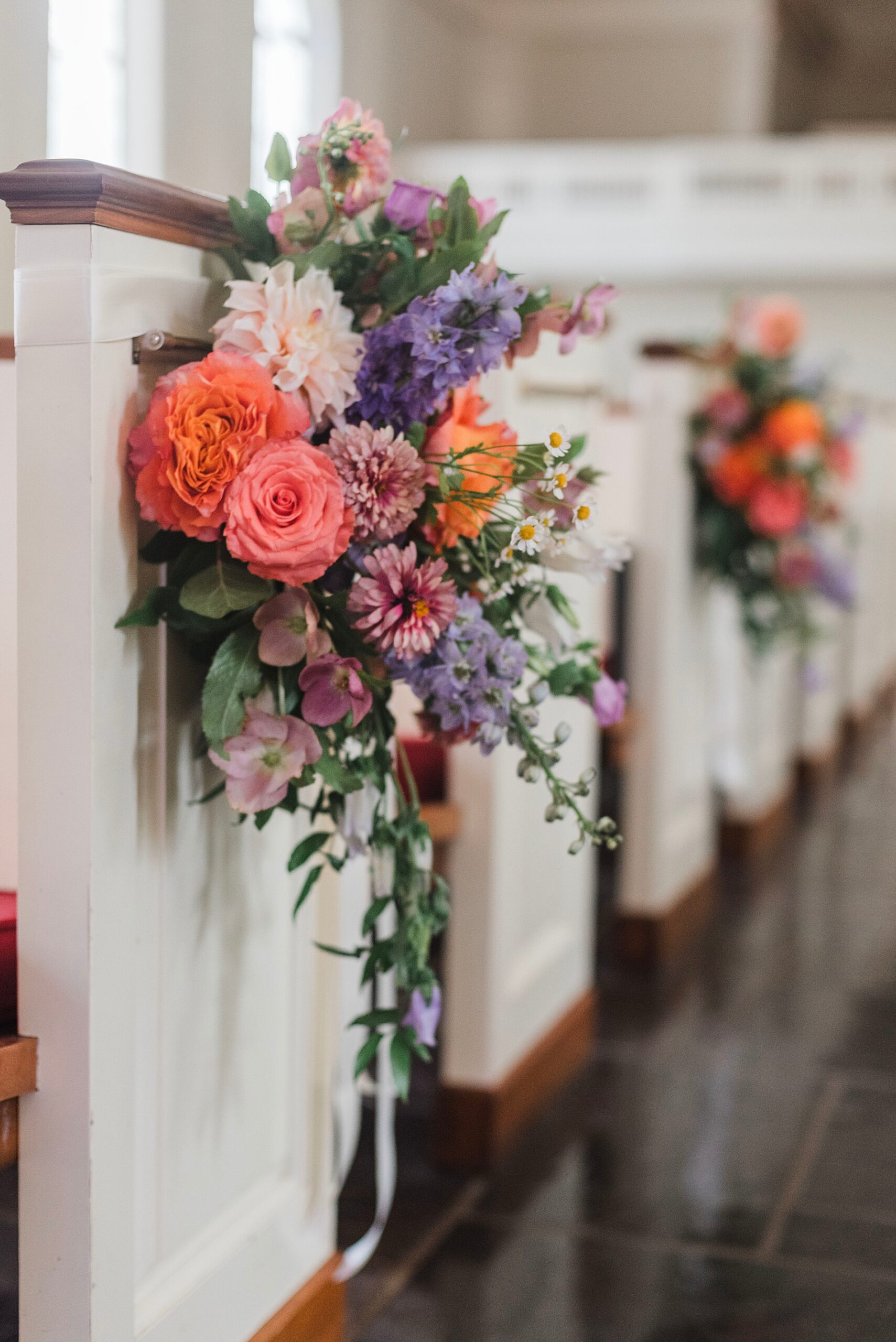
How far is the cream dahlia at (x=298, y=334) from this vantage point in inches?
58.2

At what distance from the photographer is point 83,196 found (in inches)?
53.3

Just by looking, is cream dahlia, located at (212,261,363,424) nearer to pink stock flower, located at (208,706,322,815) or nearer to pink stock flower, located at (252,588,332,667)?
pink stock flower, located at (252,588,332,667)

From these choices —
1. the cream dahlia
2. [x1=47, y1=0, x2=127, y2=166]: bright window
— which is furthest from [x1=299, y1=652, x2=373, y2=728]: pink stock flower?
[x1=47, y1=0, x2=127, y2=166]: bright window

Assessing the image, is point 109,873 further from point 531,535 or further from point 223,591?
point 531,535

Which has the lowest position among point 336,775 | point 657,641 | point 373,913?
point 373,913

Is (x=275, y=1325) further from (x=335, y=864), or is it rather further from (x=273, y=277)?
(x=273, y=277)

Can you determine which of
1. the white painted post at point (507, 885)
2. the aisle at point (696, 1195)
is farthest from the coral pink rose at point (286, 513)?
the aisle at point (696, 1195)

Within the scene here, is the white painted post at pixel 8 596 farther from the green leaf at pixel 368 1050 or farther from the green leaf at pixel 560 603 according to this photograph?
the green leaf at pixel 560 603

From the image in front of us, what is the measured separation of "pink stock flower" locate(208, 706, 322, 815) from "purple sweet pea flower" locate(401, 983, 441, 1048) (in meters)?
0.40

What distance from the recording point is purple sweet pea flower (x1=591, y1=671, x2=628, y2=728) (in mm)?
1824

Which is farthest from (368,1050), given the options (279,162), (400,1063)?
(279,162)

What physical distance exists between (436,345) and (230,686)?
0.37 metres

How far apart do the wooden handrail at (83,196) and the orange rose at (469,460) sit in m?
0.34

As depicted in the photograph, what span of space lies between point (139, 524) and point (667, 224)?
46.3 ft
